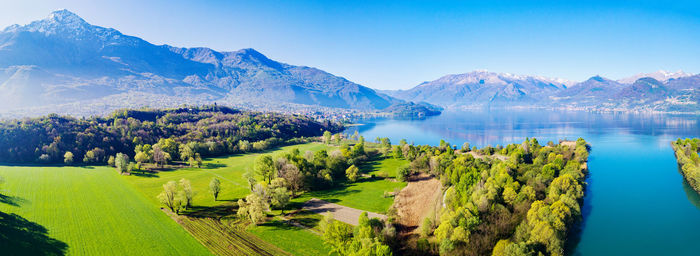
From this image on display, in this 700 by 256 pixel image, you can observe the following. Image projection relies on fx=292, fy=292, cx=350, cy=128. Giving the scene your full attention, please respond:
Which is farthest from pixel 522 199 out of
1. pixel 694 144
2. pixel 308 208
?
pixel 694 144

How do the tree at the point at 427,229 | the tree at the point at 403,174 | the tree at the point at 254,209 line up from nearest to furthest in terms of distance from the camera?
the tree at the point at 427,229 < the tree at the point at 254,209 < the tree at the point at 403,174

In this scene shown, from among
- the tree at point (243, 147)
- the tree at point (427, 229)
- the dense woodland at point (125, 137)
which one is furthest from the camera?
the tree at point (243, 147)

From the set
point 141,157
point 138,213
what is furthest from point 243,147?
point 138,213

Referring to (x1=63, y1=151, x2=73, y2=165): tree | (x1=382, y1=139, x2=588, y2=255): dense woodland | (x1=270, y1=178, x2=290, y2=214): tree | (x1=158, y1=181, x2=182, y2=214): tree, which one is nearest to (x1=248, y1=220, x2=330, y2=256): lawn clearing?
(x1=270, y1=178, x2=290, y2=214): tree

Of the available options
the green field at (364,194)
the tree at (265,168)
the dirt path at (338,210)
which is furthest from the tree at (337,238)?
the tree at (265,168)

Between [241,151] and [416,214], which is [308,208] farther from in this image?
[241,151]

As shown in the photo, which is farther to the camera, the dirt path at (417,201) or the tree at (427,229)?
the dirt path at (417,201)

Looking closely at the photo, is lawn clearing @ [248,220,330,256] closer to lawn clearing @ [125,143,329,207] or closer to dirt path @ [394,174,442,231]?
dirt path @ [394,174,442,231]

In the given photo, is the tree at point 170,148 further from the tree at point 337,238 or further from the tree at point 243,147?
the tree at point 337,238

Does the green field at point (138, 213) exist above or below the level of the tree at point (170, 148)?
below
